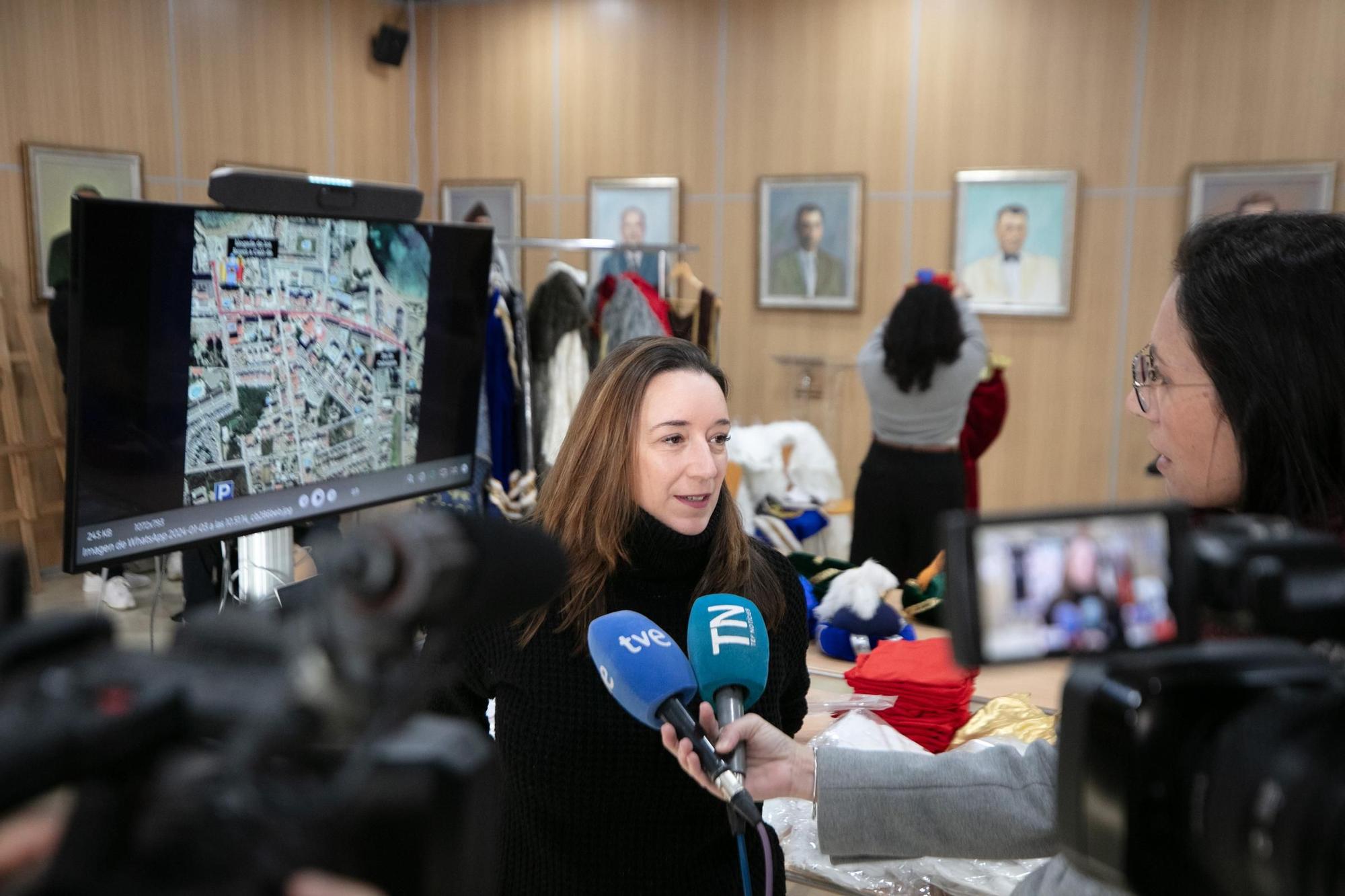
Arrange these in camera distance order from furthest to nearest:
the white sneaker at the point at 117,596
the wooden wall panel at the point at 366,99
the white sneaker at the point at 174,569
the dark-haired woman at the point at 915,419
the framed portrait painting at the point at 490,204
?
the framed portrait painting at the point at 490,204
the wooden wall panel at the point at 366,99
the white sneaker at the point at 174,569
the white sneaker at the point at 117,596
the dark-haired woman at the point at 915,419

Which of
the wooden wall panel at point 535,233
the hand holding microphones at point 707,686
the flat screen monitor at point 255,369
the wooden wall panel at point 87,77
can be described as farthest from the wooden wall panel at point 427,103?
the hand holding microphones at point 707,686

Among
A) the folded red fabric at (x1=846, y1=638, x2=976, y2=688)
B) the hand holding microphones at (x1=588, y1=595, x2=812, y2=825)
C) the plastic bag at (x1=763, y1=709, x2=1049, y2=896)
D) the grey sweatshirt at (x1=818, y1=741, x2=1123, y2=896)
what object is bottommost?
the plastic bag at (x1=763, y1=709, x2=1049, y2=896)

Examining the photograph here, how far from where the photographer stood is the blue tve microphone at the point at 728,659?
117 cm

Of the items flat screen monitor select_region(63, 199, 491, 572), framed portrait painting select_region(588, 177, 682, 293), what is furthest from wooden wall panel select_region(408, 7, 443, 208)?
flat screen monitor select_region(63, 199, 491, 572)

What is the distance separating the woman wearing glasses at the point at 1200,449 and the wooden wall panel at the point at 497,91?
21.5 ft

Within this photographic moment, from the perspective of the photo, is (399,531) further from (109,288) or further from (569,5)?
(569,5)

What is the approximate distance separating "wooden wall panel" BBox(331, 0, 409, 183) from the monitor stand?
5.57 meters

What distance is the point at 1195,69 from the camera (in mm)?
5566

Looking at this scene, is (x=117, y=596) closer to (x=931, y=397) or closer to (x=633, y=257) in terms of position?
(x=633, y=257)

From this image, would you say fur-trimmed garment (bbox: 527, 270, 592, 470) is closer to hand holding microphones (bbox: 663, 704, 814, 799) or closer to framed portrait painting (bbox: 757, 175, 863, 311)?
framed portrait painting (bbox: 757, 175, 863, 311)

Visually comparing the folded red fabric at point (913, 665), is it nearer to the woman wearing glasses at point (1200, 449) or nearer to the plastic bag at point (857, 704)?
the plastic bag at point (857, 704)

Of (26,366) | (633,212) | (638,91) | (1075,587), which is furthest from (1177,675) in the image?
(638,91)

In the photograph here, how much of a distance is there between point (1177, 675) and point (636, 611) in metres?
1.14

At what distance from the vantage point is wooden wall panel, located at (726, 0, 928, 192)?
629 centimetres
